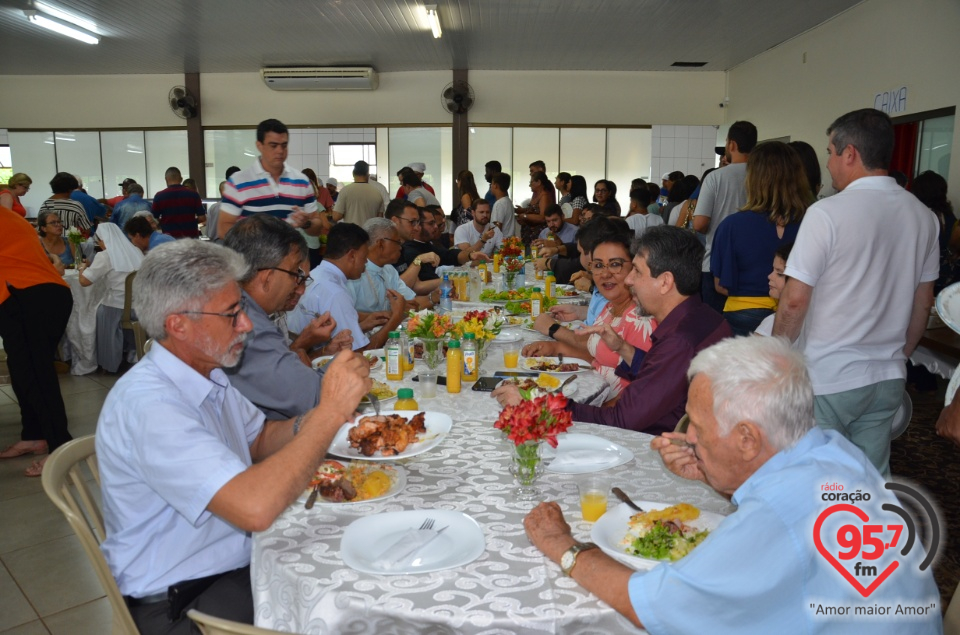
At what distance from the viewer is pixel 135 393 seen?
1479mm

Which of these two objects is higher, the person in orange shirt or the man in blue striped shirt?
the man in blue striped shirt

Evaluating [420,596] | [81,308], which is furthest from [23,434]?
[420,596]

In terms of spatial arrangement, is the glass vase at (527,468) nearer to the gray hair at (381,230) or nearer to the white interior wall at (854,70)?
the gray hair at (381,230)

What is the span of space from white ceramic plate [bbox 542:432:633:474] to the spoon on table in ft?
0.50

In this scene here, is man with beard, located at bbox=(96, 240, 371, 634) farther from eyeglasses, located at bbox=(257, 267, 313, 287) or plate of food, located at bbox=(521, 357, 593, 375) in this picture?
plate of food, located at bbox=(521, 357, 593, 375)

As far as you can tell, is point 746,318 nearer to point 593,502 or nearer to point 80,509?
point 593,502

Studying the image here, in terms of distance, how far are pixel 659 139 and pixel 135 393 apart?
11.1 m

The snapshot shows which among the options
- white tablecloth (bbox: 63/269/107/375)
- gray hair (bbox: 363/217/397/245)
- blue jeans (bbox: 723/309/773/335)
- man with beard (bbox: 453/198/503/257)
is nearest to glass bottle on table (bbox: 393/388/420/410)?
blue jeans (bbox: 723/309/773/335)

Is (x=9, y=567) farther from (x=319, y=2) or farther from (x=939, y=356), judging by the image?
(x=319, y=2)

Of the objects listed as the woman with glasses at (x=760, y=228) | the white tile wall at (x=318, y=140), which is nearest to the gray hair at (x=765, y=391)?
the woman with glasses at (x=760, y=228)

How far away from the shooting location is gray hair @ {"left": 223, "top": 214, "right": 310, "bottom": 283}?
96.7 inches

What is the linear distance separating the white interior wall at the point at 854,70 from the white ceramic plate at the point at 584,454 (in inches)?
227

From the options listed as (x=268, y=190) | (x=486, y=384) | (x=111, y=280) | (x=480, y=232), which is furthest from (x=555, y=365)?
(x=480, y=232)

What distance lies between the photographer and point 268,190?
4113mm
